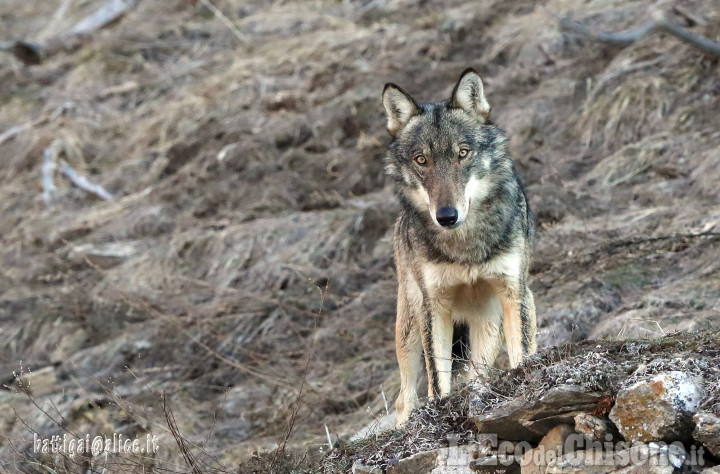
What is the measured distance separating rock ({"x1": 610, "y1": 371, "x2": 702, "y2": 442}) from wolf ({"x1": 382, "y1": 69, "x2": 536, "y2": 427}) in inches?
63.2

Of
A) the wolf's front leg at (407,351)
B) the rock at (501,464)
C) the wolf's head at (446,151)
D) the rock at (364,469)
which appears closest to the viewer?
the rock at (501,464)

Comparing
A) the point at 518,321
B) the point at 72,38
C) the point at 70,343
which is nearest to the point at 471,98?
the point at 518,321

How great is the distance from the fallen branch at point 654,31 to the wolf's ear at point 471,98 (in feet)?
18.5

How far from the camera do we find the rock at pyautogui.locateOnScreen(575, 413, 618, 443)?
4000 millimetres

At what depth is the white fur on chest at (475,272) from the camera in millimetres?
5672

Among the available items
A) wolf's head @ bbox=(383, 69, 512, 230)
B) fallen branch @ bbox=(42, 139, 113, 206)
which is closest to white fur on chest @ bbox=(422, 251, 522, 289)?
wolf's head @ bbox=(383, 69, 512, 230)

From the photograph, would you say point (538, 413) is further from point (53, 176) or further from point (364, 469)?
point (53, 176)

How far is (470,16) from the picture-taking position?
15602 mm

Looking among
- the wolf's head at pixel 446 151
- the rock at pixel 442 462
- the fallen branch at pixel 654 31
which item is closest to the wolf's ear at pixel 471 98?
the wolf's head at pixel 446 151

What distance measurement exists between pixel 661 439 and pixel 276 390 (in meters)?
6.20

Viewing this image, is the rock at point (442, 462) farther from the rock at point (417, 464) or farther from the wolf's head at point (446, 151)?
the wolf's head at point (446, 151)

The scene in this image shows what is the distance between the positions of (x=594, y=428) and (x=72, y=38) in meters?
19.0

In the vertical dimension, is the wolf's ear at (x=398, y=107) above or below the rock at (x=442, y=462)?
above

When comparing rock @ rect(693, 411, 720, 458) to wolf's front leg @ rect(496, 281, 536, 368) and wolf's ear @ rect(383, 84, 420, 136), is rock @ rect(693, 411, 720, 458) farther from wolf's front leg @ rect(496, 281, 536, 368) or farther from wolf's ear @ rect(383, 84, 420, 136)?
wolf's ear @ rect(383, 84, 420, 136)
